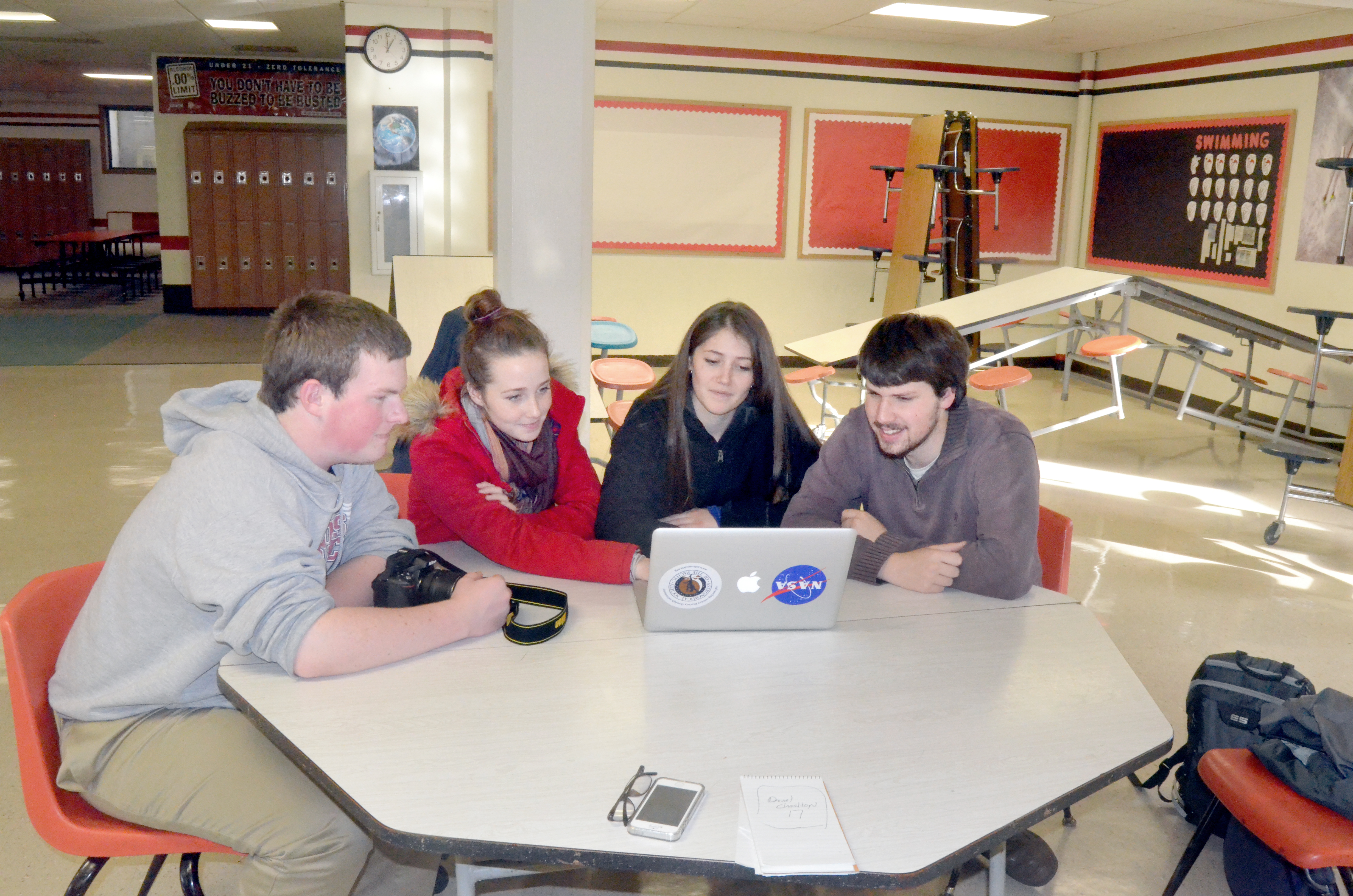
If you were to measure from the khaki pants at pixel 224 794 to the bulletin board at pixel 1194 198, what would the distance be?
771 cm

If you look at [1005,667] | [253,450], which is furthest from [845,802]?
[253,450]

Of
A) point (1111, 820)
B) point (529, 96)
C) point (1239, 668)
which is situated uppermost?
point (529, 96)

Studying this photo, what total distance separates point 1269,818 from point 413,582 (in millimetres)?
1493

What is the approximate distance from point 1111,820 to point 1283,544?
9.27 feet

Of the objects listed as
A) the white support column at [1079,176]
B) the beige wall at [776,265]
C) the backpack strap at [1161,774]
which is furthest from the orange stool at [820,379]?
the white support column at [1079,176]

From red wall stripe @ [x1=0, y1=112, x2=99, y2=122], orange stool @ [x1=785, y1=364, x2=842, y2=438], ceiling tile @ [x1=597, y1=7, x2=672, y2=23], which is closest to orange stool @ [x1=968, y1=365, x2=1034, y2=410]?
orange stool @ [x1=785, y1=364, x2=842, y2=438]

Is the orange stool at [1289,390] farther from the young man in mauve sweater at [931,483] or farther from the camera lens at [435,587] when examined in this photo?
the camera lens at [435,587]

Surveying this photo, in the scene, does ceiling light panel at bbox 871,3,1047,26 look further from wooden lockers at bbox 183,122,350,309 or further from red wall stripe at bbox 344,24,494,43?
wooden lockers at bbox 183,122,350,309

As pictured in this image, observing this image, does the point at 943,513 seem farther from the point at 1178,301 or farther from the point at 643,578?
the point at 1178,301

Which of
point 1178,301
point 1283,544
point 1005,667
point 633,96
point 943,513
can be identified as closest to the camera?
point 1005,667

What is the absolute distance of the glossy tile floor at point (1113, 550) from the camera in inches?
88.0

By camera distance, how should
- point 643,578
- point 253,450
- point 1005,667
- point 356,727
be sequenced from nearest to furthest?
point 356,727
point 253,450
point 1005,667
point 643,578

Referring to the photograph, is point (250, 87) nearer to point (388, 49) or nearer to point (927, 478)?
point (388, 49)

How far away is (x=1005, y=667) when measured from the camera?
1653 millimetres
